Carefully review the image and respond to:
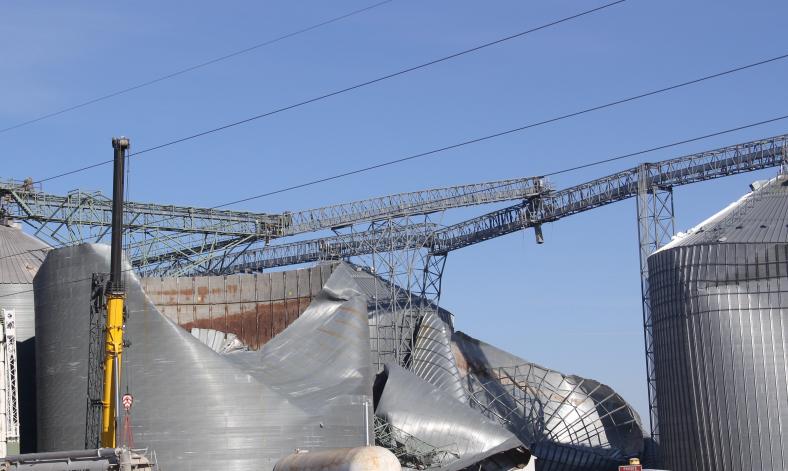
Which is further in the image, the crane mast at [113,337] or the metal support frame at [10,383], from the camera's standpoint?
the metal support frame at [10,383]

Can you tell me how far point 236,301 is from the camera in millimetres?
107812

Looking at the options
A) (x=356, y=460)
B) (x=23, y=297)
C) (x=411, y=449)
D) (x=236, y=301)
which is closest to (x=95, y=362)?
(x=356, y=460)

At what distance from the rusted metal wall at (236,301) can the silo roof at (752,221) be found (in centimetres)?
3128

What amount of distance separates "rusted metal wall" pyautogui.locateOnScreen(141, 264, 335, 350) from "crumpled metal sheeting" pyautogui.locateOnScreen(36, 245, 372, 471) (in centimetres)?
1597

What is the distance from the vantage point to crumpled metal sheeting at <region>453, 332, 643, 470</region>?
107 metres

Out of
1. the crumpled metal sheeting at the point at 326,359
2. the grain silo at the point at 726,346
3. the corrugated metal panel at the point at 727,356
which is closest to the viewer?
the corrugated metal panel at the point at 727,356

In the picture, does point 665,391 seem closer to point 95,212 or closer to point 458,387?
point 458,387

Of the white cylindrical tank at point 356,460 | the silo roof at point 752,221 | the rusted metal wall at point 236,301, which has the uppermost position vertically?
the silo roof at point 752,221

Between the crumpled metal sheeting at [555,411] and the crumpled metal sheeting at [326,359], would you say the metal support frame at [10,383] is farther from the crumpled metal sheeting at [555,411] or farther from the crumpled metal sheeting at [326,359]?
the crumpled metal sheeting at [555,411]

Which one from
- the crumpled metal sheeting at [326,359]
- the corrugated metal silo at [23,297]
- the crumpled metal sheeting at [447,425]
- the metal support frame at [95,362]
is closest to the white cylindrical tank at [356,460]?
the metal support frame at [95,362]

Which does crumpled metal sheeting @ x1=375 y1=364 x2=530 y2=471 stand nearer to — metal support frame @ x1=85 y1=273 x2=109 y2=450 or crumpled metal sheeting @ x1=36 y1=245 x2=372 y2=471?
crumpled metal sheeting @ x1=36 y1=245 x2=372 y2=471

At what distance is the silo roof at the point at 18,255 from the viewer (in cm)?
10453

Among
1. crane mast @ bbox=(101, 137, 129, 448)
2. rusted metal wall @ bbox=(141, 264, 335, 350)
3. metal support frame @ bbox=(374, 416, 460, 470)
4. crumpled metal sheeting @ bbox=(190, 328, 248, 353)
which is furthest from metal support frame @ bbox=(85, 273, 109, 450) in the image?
metal support frame @ bbox=(374, 416, 460, 470)

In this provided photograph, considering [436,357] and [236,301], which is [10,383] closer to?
[236,301]
